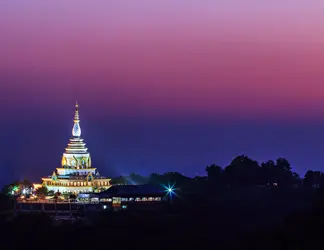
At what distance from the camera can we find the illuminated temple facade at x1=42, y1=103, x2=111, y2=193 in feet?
312

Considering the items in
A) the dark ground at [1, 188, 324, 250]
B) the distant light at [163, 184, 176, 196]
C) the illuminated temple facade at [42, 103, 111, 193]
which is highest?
the illuminated temple facade at [42, 103, 111, 193]

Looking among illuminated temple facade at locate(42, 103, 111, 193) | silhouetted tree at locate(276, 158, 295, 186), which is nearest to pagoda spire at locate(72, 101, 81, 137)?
illuminated temple facade at locate(42, 103, 111, 193)

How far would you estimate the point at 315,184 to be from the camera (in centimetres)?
9200

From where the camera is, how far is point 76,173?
97438mm

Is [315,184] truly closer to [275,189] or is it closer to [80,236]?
[275,189]

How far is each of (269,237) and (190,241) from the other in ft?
11.3

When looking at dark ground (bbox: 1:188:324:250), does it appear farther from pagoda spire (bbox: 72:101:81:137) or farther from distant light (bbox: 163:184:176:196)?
pagoda spire (bbox: 72:101:81:137)

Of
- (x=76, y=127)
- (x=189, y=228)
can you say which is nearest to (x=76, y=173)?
(x=76, y=127)

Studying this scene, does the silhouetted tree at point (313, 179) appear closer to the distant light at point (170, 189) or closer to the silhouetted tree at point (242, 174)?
the silhouetted tree at point (242, 174)

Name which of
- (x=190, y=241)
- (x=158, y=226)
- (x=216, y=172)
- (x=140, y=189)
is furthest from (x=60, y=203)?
(x=190, y=241)

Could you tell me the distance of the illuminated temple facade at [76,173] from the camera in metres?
95.1

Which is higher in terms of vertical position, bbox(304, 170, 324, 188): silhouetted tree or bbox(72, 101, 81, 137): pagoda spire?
bbox(72, 101, 81, 137): pagoda spire

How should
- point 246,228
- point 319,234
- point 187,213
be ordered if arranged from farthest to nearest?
point 187,213 < point 246,228 < point 319,234

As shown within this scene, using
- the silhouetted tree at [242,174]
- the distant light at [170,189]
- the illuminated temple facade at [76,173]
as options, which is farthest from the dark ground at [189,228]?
the illuminated temple facade at [76,173]
